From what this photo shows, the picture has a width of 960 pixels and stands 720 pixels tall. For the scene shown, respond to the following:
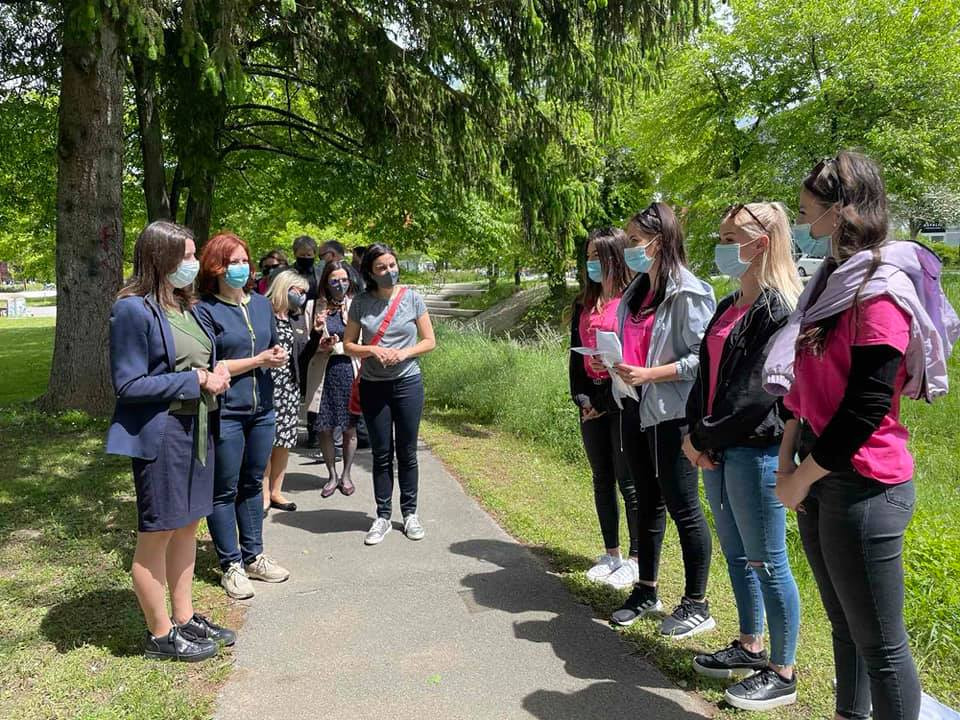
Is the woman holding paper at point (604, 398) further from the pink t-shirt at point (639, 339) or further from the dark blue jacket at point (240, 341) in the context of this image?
the dark blue jacket at point (240, 341)

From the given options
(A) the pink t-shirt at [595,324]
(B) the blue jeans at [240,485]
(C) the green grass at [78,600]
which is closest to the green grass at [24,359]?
(C) the green grass at [78,600]

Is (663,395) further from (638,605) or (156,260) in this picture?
(156,260)

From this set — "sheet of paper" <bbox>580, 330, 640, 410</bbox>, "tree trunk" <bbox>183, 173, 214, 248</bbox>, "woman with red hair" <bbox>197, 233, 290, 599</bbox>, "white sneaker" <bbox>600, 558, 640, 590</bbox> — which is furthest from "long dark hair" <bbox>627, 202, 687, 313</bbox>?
"tree trunk" <bbox>183, 173, 214, 248</bbox>

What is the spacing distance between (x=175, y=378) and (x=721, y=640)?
9.26 ft

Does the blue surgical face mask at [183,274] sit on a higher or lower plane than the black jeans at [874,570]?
higher

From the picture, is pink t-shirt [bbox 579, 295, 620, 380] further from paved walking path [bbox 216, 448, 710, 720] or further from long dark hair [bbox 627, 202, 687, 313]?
paved walking path [bbox 216, 448, 710, 720]

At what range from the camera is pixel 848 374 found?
2.16 m

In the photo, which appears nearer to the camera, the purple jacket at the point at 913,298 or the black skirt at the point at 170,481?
the purple jacket at the point at 913,298

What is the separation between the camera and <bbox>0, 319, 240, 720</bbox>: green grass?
9.87 feet

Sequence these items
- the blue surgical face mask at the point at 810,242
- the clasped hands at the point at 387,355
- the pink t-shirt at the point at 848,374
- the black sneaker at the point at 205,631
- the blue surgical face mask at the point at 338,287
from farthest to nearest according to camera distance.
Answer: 1. the blue surgical face mask at the point at 338,287
2. the clasped hands at the point at 387,355
3. the black sneaker at the point at 205,631
4. the blue surgical face mask at the point at 810,242
5. the pink t-shirt at the point at 848,374

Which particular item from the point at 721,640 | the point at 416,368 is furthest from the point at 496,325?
the point at 721,640

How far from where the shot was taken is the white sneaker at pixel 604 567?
4.33 metres

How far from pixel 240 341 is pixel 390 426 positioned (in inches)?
53.6

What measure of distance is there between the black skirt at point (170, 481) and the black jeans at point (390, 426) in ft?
5.73
